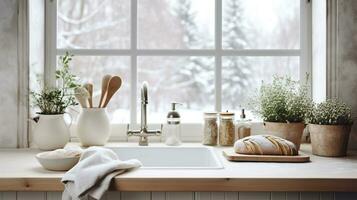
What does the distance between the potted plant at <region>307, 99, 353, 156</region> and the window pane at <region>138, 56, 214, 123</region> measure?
59 centimetres

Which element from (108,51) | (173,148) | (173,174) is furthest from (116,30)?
(173,174)

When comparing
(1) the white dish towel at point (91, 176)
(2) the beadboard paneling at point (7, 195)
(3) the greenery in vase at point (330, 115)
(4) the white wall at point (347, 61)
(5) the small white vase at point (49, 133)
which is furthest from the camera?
(4) the white wall at point (347, 61)

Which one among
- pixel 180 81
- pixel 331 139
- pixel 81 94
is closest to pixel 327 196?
pixel 331 139

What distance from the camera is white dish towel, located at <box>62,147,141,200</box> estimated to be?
4.59ft

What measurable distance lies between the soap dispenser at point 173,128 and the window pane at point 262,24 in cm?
46

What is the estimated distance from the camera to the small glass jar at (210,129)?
6.87 ft

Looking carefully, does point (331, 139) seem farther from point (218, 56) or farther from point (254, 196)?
point (218, 56)

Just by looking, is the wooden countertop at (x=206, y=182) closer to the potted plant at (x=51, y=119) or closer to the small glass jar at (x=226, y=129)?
the potted plant at (x=51, y=119)

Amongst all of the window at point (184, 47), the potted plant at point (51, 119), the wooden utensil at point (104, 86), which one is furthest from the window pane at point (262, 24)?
the potted plant at point (51, 119)

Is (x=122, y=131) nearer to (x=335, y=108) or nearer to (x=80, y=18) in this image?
(x=80, y=18)

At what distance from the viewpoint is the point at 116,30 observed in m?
2.28

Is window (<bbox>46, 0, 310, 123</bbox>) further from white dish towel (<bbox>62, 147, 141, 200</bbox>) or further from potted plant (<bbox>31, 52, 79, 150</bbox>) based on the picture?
white dish towel (<bbox>62, 147, 141, 200</bbox>)

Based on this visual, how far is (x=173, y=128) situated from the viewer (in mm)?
2096

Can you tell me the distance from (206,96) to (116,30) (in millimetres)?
573
